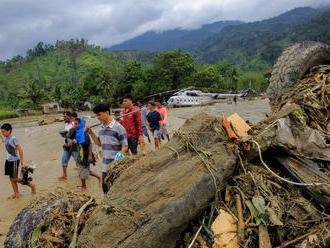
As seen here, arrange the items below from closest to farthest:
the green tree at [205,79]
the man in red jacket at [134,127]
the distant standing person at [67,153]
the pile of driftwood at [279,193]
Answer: the pile of driftwood at [279,193], the man in red jacket at [134,127], the distant standing person at [67,153], the green tree at [205,79]

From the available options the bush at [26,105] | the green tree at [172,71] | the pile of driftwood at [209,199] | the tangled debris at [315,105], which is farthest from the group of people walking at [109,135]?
the bush at [26,105]

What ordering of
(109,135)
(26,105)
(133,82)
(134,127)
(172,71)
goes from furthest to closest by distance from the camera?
(26,105) → (133,82) → (172,71) → (134,127) → (109,135)

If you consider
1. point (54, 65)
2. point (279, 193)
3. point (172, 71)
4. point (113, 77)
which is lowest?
point (279, 193)

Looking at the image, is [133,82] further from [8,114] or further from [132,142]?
[132,142]

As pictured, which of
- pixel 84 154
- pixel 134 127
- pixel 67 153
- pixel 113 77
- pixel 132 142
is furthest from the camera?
pixel 113 77

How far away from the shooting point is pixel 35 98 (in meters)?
47.4

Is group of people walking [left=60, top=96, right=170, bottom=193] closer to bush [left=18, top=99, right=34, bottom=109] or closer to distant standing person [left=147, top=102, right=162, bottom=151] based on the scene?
distant standing person [left=147, top=102, right=162, bottom=151]

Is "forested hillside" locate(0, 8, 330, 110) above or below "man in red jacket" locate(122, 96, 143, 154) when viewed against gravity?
above

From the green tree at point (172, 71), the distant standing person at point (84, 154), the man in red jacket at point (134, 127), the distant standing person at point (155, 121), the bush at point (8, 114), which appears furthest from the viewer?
the bush at point (8, 114)

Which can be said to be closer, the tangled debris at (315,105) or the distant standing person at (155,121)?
the tangled debris at (315,105)

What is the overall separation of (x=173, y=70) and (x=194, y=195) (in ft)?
118

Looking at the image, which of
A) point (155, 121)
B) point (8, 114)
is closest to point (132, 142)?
point (155, 121)

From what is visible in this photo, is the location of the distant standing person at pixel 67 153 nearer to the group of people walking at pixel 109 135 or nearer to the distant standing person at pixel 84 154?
the group of people walking at pixel 109 135

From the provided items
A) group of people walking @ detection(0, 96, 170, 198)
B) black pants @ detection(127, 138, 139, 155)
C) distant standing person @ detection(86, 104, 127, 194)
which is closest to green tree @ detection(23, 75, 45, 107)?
group of people walking @ detection(0, 96, 170, 198)
